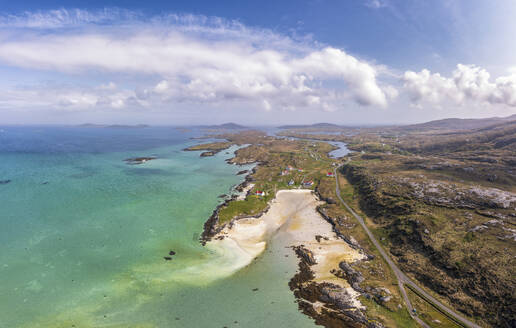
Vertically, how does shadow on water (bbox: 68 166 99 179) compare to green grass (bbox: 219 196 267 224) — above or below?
above

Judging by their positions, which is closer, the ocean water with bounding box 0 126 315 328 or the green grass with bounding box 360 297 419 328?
the green grass with bounding box 360 297 419 328

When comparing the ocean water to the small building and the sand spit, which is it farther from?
the small building

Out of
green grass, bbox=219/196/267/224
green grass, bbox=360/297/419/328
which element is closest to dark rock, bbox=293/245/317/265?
Answer: green grass, bbox=360/297/419/328

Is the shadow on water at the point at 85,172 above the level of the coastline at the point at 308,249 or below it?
above

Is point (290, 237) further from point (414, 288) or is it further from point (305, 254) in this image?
point (414, 288)

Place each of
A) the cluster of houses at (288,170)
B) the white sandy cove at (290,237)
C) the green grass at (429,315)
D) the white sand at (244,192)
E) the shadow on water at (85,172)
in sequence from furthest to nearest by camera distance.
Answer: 1. the cluster of houses at (288,170)
2. the shadow on water at (85,172)
3. the white sand at (244,192)
4. the white sandy cove at (290,237)
5. the green grass at (429,315)

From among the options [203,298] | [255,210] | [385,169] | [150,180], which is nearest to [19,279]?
[203,298]

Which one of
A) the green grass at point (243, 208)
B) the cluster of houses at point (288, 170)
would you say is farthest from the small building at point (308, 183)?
the green grass at point (243, 208)

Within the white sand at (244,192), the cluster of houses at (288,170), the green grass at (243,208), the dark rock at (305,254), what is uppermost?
the cluster of houses at (288,170)

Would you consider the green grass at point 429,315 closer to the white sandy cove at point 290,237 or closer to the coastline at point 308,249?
the coastline at point 308,249
